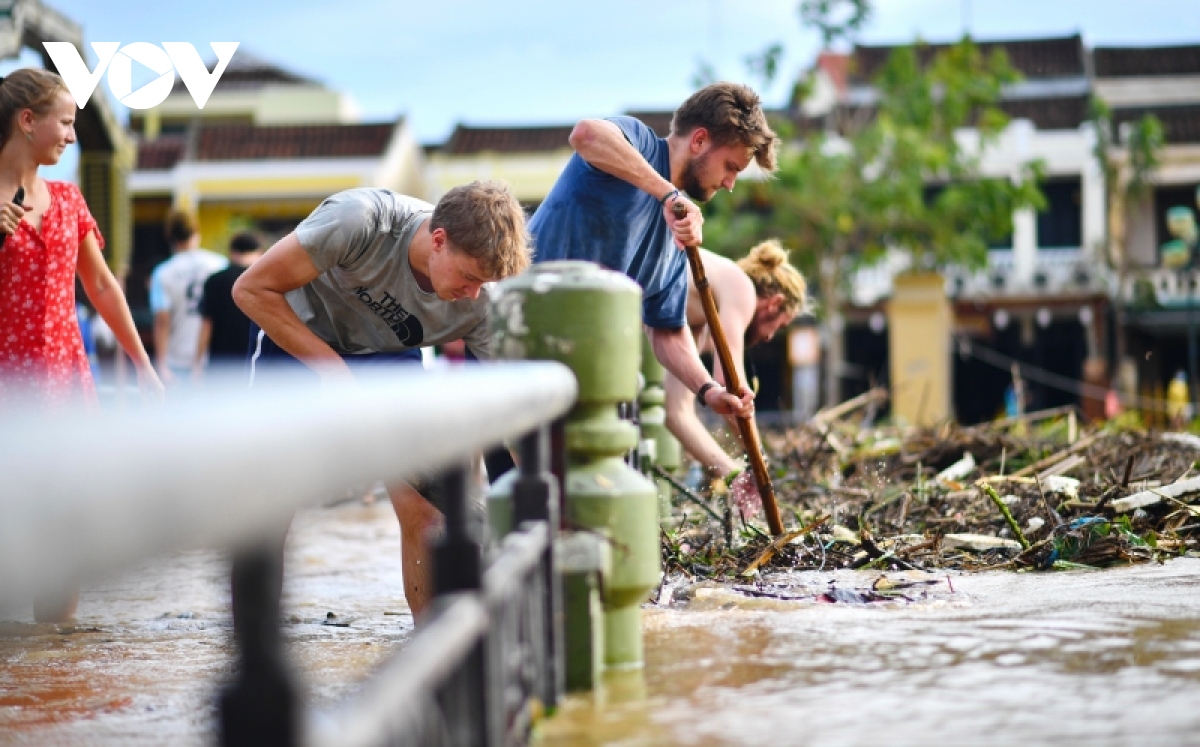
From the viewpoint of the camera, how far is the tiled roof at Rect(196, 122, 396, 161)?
37375mm

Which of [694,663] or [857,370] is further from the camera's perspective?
[857,370]

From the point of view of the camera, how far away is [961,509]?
579 centimetres

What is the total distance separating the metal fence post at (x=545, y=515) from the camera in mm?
2422

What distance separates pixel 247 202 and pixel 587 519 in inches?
1424

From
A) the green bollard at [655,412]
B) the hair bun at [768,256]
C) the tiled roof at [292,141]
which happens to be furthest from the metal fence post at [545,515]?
the tiled roof at [292,141]

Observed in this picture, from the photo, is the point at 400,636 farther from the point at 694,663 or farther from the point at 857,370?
the point at 857,370

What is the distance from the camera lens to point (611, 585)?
2760 millimetres

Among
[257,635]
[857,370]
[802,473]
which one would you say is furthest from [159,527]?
[857,370]

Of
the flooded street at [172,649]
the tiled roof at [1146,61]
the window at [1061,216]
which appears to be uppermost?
the tiled roof at [1146,61]

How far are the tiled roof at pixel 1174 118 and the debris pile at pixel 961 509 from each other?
29324 millimetres

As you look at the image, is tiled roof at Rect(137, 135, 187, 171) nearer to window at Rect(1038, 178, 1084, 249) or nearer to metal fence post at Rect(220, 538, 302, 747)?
window at Rect(1038, 178, 1084, 249)

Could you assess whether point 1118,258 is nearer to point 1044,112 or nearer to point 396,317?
point 1044,112

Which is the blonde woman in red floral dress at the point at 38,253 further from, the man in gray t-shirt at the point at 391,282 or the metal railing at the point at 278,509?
the metal railing at the point at 278,509

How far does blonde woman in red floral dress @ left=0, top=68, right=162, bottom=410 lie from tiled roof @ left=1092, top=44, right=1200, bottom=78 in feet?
122
